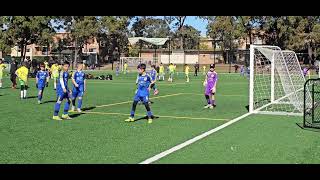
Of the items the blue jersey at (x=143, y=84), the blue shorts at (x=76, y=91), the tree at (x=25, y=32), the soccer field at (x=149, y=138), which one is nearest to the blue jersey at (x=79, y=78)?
the blue shorts at (x=76, y=91)

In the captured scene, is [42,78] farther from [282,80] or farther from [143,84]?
[282,80]

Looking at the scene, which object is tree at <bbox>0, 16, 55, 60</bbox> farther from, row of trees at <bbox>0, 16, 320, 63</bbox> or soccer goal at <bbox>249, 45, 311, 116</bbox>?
soccer goal at <bbox>249, 45, 311, 116</bbox>

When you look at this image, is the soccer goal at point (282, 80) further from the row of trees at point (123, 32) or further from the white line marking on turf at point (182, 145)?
the row of trees at point (123, 32)

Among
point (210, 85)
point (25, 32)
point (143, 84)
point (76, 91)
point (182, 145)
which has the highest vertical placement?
point (25, 32)

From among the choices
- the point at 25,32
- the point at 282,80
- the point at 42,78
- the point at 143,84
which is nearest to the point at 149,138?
the point at 143,84

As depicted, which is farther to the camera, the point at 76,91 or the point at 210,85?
the point at 210,85

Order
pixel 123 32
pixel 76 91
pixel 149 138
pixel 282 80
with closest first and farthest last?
1. pixel 149 138
2. pixel 76 91
3. pixel 282 80
4. pixel 123 32

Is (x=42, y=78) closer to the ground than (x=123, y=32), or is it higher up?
closer to the ground

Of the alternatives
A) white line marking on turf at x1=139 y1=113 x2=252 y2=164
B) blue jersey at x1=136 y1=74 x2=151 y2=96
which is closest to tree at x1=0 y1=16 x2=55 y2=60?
blue jersey at x1=136 y1=74 x2=151 y2=96
